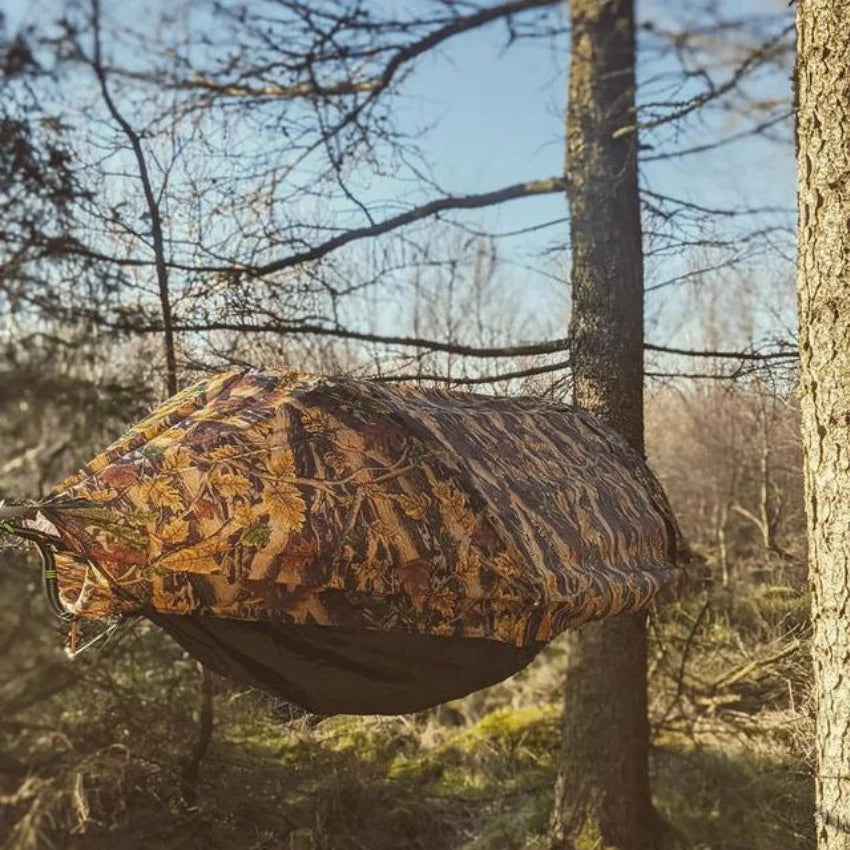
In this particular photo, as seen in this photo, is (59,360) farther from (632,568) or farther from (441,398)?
(632,568)

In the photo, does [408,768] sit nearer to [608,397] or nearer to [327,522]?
[608,397]

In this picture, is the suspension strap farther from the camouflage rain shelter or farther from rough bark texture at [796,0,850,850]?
rough bark texture at [796,0,850,850]

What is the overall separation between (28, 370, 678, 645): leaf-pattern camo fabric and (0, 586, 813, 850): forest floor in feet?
4.68

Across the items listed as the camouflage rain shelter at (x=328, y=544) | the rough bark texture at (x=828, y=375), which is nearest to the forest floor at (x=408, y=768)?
the rough bark texture at (x=828, y=375)

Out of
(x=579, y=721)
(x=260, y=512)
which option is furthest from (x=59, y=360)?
(x=579, y=721)

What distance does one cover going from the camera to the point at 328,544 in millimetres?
2186

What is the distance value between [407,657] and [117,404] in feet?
8.11

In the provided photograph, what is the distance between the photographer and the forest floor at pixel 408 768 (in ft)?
12.5

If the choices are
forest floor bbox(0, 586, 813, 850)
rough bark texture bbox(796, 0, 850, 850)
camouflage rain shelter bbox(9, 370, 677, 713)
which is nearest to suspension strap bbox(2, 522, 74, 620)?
camouflage rain shelter bbox(9, 370, 677, 713)

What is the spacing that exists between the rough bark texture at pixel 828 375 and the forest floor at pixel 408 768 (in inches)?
35.9

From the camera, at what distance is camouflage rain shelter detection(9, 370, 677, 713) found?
211 cm

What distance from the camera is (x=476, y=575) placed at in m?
2.28

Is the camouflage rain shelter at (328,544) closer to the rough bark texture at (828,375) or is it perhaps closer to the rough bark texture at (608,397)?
the rough bark texture at (828,375)

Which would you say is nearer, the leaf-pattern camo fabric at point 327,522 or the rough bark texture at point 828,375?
the leaf-pattern camo fabric at point 327,522
